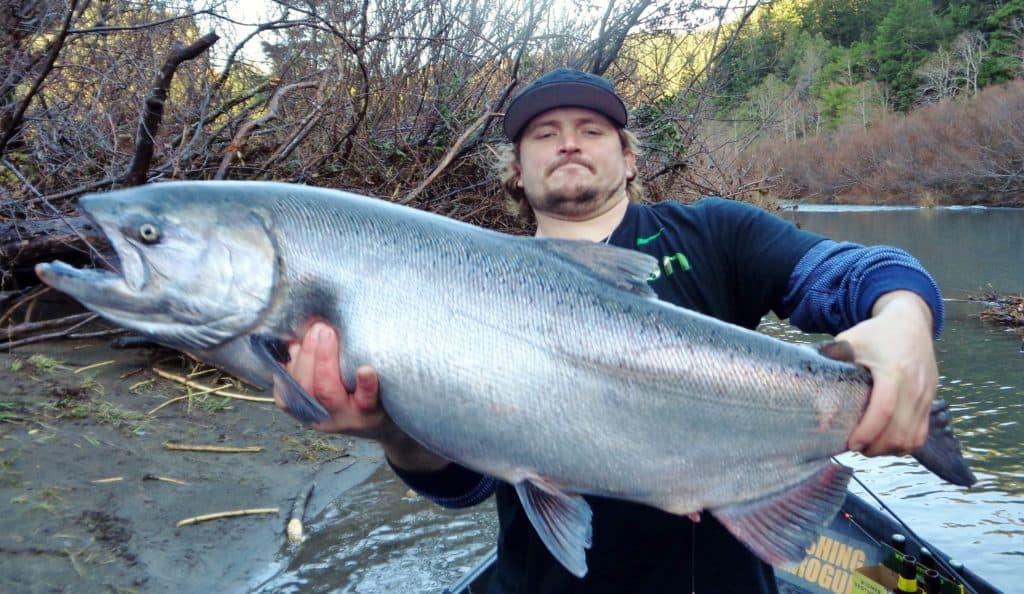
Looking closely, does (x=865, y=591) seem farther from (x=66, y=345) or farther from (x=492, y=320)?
(x=66, y=345)

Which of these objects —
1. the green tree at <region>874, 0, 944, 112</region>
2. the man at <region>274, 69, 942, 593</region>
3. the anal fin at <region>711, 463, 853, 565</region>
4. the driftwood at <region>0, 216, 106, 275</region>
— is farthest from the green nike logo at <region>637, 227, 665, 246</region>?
the green tree at <region>874, 0, 944, 112</region>

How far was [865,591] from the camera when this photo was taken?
4.40 m

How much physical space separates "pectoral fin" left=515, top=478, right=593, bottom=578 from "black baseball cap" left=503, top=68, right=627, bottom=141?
1554 millimetres

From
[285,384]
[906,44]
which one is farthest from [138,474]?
[906,44]

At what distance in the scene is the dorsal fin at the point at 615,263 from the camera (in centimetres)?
223

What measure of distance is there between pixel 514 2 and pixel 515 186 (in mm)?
9194

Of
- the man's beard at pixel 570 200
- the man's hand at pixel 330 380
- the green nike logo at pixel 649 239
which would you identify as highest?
the man's beard at pixel 570 200

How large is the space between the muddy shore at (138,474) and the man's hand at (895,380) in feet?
13.5

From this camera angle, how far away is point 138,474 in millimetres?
5543

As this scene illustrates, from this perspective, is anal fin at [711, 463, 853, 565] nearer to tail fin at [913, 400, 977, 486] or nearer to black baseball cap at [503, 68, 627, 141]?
tail fin at [913, 400, 977, 486]

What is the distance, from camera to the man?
2080 mm

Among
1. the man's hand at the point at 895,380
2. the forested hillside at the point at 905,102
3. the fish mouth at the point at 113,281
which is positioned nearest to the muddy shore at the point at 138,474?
the fish mouth at the point at 113,281

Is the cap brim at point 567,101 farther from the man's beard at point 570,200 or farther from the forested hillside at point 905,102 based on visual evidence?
the forested hillside at point 905,102

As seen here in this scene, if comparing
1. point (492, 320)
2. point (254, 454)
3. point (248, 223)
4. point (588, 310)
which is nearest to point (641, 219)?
point (588, 310)
